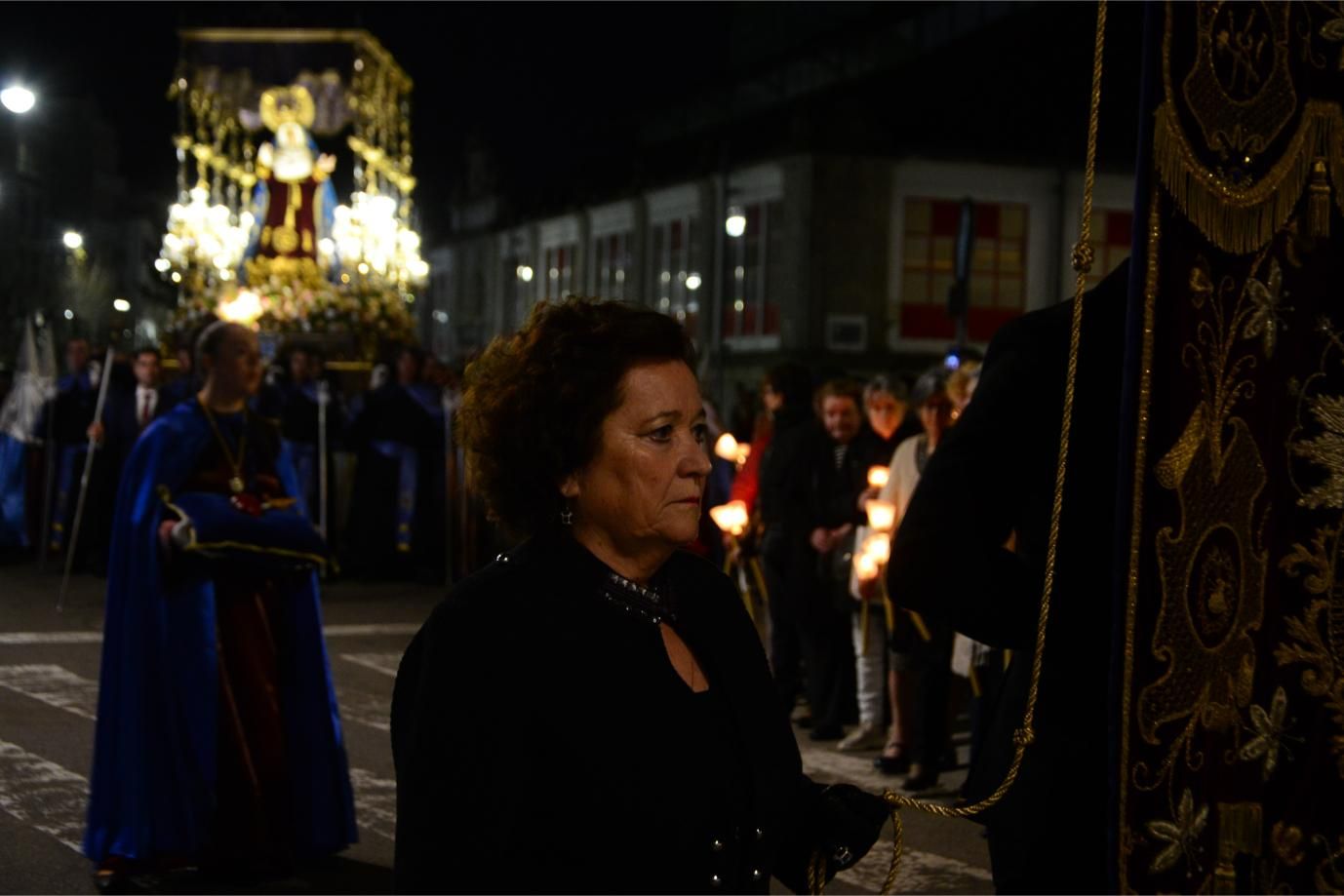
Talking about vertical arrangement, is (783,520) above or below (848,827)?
below

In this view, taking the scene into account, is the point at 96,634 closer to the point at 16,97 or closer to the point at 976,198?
the point at 16,97

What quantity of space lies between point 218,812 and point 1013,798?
4.33m

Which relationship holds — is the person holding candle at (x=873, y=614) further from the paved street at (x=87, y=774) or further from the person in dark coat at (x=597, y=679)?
the person in dark coat at (x=597, y=679)

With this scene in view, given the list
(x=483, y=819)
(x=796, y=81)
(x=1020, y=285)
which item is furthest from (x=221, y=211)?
(x=796, y=81)

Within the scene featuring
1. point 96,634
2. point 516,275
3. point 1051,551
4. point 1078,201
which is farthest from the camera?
point 516,275

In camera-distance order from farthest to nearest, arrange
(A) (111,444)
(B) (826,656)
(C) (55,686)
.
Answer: (A) (111,444)
(C) (55,686)
(B) (826,656)

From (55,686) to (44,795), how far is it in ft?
9.27

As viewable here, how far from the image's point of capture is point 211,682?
6633 millimetres

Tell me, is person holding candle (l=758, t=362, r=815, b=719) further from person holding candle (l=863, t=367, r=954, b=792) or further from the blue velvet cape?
the blue velvet cape

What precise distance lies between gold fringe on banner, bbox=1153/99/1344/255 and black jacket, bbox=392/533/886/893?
110cm

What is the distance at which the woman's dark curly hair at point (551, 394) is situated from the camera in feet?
9.25

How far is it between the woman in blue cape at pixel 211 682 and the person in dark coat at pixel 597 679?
157 inches

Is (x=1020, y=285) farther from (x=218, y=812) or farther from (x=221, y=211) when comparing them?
(x=218, y=812)

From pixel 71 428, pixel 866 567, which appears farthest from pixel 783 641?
pixel 71 428
